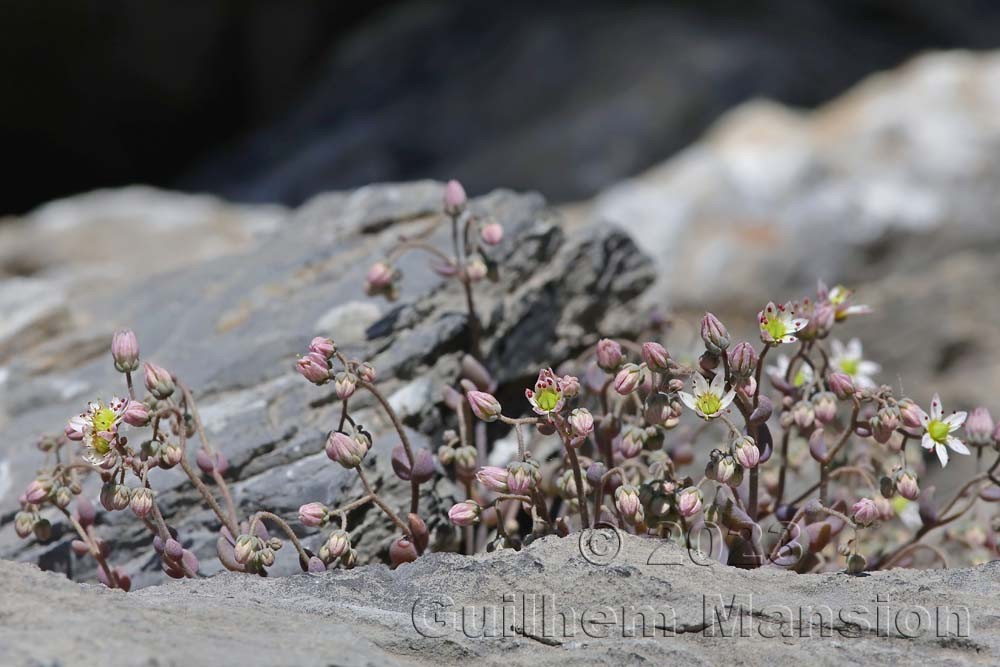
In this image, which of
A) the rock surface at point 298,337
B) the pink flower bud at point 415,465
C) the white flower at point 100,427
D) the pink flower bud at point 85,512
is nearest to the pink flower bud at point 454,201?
the rock surface at point 298,337

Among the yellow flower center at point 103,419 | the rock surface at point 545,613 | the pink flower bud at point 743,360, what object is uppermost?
the pink flower bud at point 743,360

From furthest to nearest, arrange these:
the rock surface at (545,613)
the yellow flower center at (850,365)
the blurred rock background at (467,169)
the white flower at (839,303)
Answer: the blurred rock background at (467,169) < the yellow flower center at (850,365) < the white flower at (839,303) < the rock surface at (545,613)

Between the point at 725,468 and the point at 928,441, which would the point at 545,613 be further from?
the point at 928,441

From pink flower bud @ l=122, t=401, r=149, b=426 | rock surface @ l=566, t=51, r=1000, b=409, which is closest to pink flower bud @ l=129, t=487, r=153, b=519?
pink flower bud @ l=122, t=401, r=149, b=426

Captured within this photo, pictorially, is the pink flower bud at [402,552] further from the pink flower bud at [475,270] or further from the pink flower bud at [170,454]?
the pink flower bud at [475,270]

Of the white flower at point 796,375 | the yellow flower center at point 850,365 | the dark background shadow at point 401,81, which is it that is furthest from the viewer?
the dark background shadow at point 401,81

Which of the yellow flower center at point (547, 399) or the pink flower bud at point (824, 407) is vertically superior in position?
the pink flower bud at point (824, 407)

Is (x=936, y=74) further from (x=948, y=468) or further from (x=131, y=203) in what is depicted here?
(x=131, y=203)
